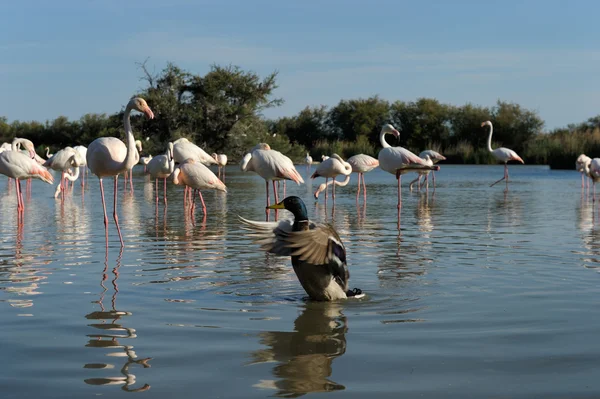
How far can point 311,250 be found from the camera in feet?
17.1

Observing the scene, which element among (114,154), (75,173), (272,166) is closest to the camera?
(114,154)

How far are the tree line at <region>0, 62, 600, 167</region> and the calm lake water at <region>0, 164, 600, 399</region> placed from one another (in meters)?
30.2

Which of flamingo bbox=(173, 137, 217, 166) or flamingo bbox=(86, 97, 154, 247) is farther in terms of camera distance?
flamingo bbox=(173, 137, 217, 166)

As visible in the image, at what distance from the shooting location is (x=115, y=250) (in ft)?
27.8

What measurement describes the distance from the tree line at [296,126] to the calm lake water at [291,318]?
30217mm

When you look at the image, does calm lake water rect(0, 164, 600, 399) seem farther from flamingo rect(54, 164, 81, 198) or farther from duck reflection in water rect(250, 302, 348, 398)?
flamingo rect(54, 164, 81, 198)

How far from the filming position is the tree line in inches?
1594

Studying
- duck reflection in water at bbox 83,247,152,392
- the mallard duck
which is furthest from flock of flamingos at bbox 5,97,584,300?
duck reflection in water at bbox 83,247,152,392

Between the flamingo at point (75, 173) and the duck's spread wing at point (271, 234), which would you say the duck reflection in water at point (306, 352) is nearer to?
the duck's spread wing at point (271, 234)

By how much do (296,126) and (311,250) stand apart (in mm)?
63584

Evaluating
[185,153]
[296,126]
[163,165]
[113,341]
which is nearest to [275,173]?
[163,165]

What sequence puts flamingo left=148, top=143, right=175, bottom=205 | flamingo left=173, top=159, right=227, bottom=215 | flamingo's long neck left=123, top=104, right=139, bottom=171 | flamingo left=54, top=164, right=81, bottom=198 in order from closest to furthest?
1. flamingo's long neck left=123, top=104, right=139, bottom=171
2. flamingo left=173, top=159, right=227, bottom=215
3. flamingo left=148, top=143, right=175, bottom=205
4. flamingo left=54, top=164, right=81, bottom=198

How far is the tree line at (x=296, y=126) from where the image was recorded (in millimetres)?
40500

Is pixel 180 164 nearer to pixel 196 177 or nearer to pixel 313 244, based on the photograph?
pixel 196 177
